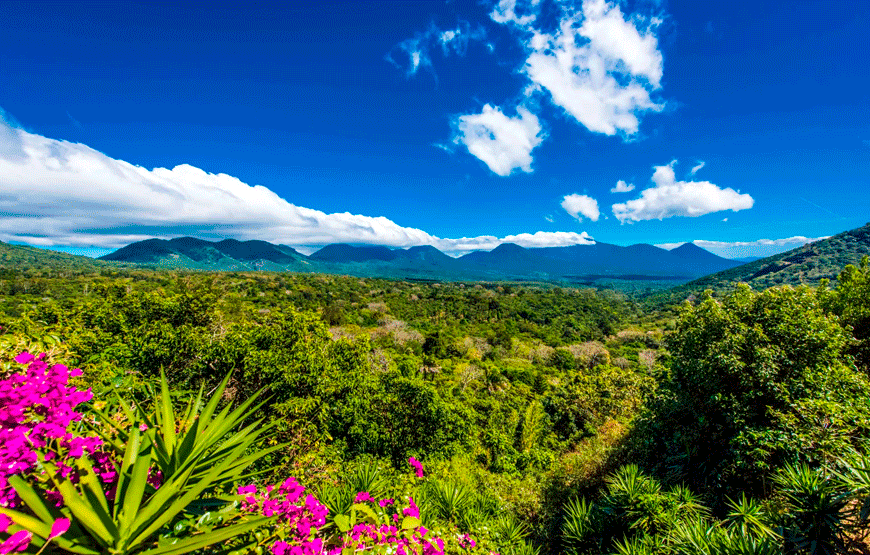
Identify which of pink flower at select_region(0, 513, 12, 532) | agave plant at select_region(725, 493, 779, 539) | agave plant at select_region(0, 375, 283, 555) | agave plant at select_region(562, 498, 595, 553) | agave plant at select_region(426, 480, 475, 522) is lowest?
agave plant at select_region(562, 498, 595, 553)

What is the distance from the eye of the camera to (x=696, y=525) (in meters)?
4.58

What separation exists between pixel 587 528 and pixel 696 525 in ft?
7.24

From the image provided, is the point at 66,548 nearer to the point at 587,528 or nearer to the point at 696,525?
the point at 696,525

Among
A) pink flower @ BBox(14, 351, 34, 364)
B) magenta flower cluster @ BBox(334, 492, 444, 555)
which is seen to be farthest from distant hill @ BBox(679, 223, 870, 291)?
pink flower @ BBox(14, 351, 34, 364)

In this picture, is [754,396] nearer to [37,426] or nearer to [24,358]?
[37,426]

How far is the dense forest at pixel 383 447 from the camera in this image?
218 centimetres

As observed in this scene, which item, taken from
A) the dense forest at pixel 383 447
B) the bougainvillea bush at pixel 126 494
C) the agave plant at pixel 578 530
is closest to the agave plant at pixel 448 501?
the dense forest at pixel 383 447

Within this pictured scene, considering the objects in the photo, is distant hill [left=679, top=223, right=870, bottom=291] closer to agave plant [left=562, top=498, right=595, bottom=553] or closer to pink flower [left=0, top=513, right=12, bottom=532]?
agave plant [left=562, top=498, right=595, bottom=553]

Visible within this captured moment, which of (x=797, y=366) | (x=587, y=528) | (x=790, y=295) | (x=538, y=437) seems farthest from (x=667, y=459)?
(x=538, y=437)

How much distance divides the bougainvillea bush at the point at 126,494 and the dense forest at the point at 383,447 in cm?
2

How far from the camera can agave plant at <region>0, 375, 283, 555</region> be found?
1848 mm

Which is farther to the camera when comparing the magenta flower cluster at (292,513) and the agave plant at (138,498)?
the magenta flower cluster at (292,513)

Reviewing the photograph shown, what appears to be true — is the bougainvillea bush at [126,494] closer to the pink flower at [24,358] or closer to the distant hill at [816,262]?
the pink flower at [24,358]

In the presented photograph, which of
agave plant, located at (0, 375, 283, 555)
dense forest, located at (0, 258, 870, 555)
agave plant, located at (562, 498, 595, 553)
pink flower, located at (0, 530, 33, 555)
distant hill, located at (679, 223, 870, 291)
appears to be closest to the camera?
pink flower, located at (0, 530, 33, 555)
